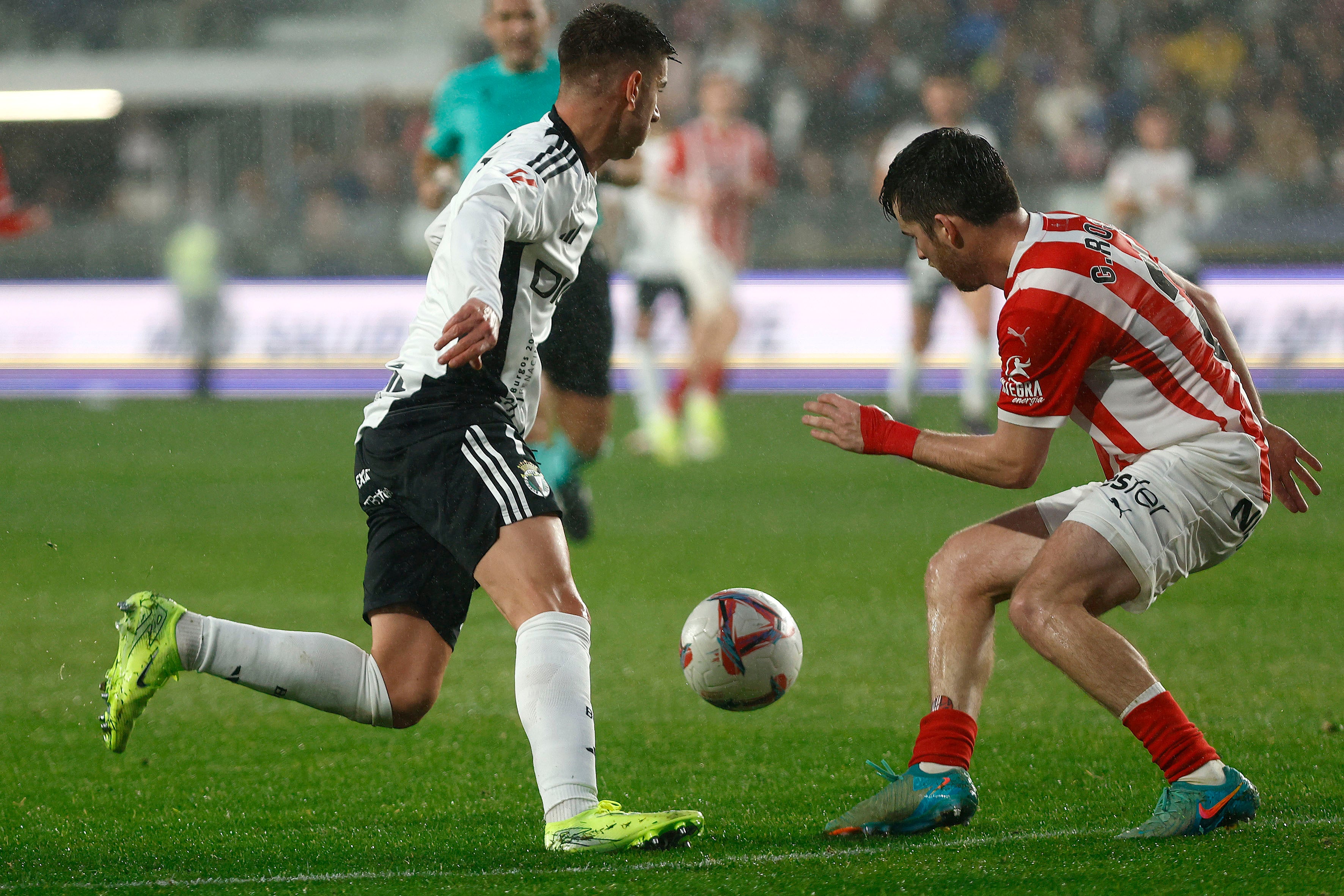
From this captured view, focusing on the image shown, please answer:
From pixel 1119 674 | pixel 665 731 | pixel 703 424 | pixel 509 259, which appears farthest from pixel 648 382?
pixel 1119 674

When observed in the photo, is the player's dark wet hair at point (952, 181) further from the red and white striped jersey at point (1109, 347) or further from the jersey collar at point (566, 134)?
the jersey collar at point (566, 134)

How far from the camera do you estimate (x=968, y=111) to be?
16.0 metres

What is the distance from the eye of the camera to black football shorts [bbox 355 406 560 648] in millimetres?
2895

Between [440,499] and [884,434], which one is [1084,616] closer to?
[884,434]

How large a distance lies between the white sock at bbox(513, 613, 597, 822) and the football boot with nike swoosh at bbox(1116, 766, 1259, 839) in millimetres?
1033

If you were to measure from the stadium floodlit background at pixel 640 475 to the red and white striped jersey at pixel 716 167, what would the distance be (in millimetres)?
1124

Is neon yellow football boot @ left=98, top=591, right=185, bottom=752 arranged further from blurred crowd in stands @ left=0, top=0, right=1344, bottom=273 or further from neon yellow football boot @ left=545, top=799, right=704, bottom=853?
blurred crowd in stands @ left=0, top=0, right=1344, bottom=273

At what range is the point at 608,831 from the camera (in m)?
2.71

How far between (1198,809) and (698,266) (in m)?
9.15

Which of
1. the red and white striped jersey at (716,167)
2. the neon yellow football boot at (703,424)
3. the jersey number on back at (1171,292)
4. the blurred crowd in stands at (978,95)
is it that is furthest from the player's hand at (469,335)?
the blurred crowd in stands at (978,95)

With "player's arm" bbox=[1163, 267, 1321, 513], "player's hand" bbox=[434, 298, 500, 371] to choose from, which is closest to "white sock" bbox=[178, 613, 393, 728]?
"player's hand" bbox=[434, 298, 500, 371]

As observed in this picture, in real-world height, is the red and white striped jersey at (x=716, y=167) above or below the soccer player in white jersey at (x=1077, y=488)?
above

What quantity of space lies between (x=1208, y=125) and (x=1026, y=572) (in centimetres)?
1423

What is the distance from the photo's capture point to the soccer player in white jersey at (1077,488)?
290 cm
